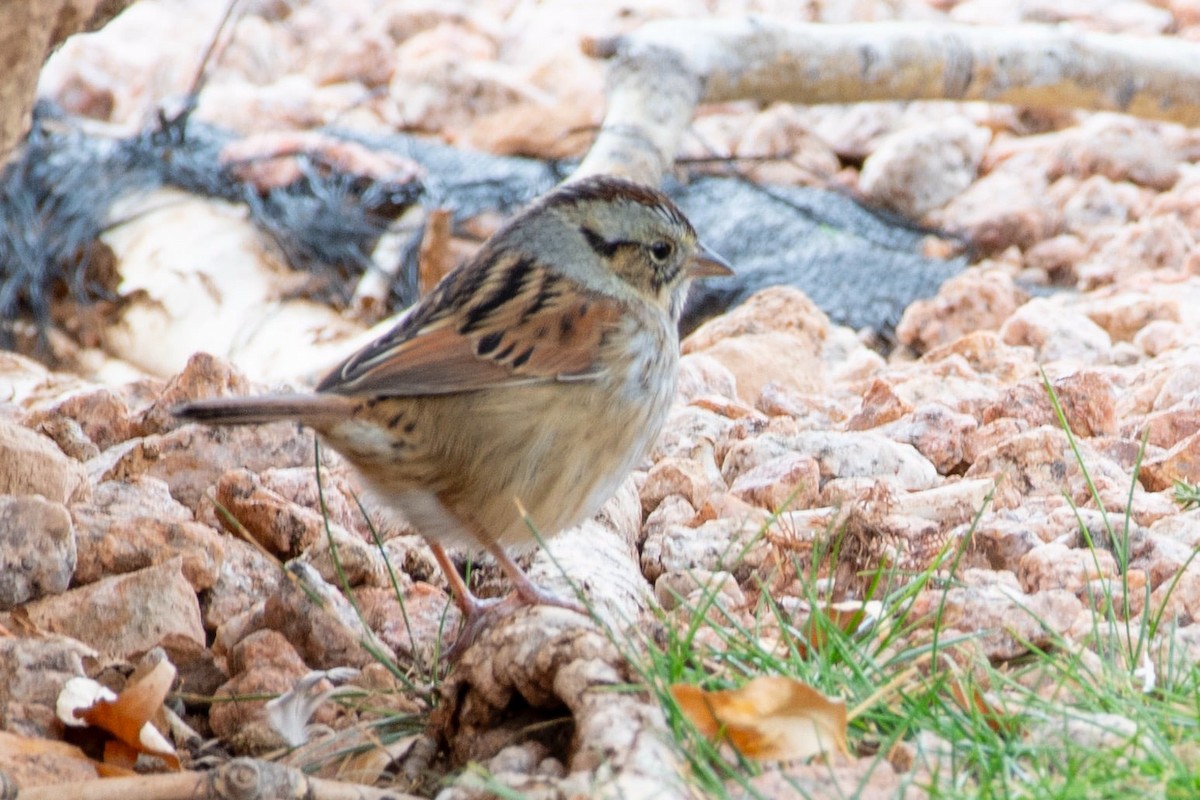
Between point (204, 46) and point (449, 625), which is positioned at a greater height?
point (449, 625)

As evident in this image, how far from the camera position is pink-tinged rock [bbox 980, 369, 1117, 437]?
4.53 m

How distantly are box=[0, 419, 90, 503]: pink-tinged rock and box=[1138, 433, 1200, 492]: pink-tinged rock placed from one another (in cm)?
272

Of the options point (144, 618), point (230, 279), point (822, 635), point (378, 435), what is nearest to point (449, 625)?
point (378, 435)

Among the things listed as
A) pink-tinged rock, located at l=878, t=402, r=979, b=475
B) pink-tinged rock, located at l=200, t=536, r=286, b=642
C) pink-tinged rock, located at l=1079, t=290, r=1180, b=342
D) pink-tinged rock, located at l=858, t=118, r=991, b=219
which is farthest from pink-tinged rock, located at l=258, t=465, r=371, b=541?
pink-tinged rock, located at l=858, t=118, r=991, b=219

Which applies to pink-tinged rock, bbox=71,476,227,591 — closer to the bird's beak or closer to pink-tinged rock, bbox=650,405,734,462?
pink-tinged rock, bbox=650,405,734,462

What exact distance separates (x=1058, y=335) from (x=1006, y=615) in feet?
10.5

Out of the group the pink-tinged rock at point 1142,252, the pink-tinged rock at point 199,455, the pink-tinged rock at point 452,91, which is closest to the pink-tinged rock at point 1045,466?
the pink-tinged rock at point 199,455

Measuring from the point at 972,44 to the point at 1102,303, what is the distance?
87.6 inches

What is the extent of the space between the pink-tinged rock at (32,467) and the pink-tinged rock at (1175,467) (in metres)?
2.72

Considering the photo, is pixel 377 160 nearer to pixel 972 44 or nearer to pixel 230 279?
pixel 230 279

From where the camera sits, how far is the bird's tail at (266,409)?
3158 millimetres

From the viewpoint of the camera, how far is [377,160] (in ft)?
31.8

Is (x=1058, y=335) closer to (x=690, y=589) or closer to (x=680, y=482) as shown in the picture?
(x=680, y=482)

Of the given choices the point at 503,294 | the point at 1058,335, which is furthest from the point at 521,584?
the point at 1058,335
